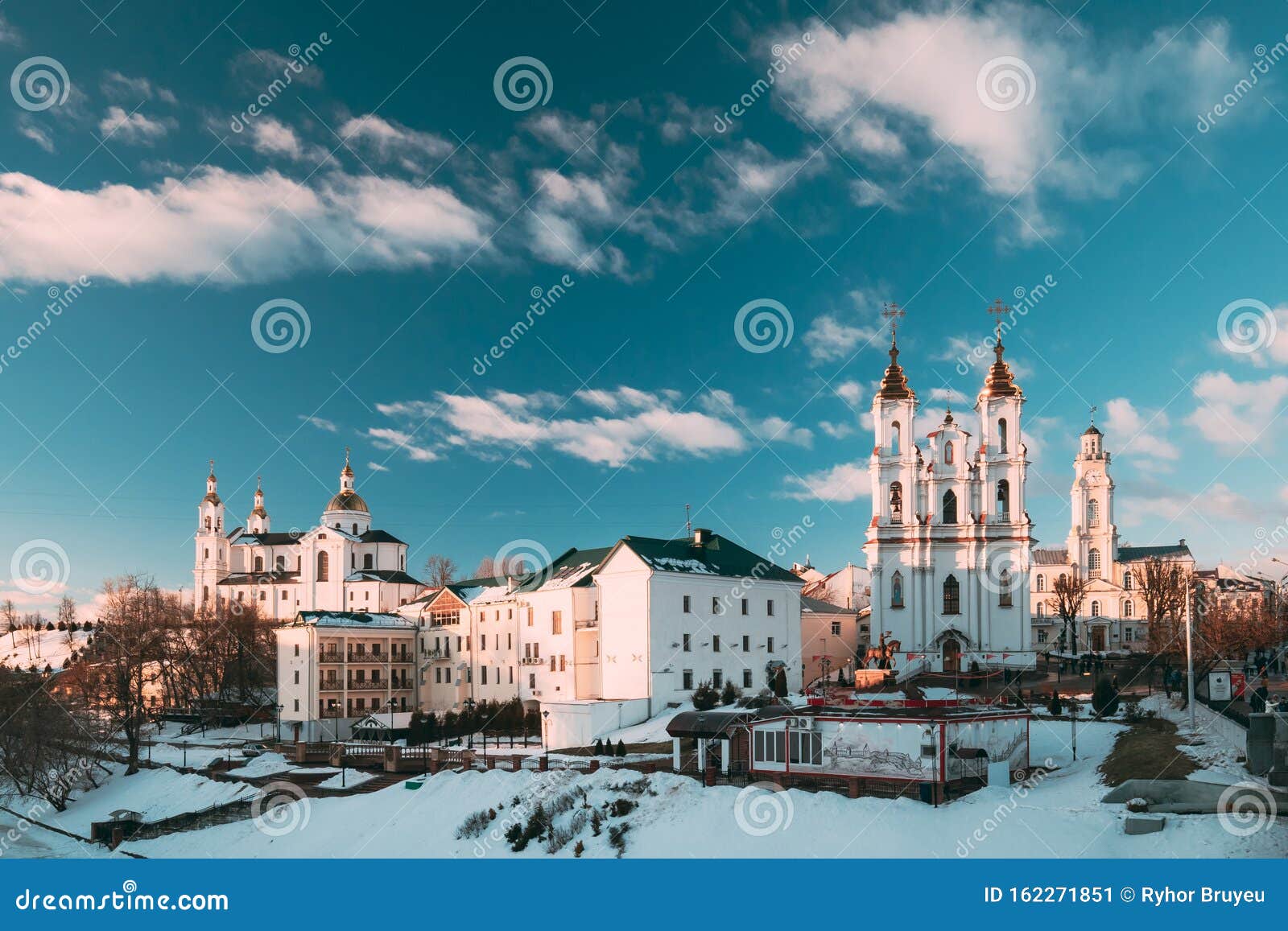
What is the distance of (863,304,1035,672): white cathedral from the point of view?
67.1 meters

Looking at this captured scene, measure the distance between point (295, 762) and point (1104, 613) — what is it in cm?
8414

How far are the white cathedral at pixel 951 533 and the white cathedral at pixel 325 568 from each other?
4195 centimetres

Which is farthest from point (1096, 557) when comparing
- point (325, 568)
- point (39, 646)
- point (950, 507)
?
point (39, 646)

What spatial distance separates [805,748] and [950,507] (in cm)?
3823

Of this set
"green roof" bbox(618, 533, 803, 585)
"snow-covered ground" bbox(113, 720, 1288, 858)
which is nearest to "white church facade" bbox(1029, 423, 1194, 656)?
"green roof" bbox(618, 533, 803, 585)

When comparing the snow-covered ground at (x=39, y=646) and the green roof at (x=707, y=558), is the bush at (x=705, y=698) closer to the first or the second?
the green roof at (x=707, y=558)

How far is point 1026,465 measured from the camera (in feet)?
224

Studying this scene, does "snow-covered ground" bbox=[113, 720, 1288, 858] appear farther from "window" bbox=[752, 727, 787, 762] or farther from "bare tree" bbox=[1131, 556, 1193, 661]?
"bare tree" bbox=[1131, 556, 1193, 661]

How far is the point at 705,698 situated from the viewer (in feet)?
170

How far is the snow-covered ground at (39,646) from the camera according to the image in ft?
431

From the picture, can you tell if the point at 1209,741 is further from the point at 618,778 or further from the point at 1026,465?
the point at 1026,465

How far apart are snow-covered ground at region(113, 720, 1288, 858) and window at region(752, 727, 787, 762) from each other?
1595 mm

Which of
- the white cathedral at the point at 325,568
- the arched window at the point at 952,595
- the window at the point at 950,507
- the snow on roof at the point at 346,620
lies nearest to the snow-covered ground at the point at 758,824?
the arched window at the point at 952,595

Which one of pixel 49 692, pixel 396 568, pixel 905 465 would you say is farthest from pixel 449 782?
pixel 396 568
